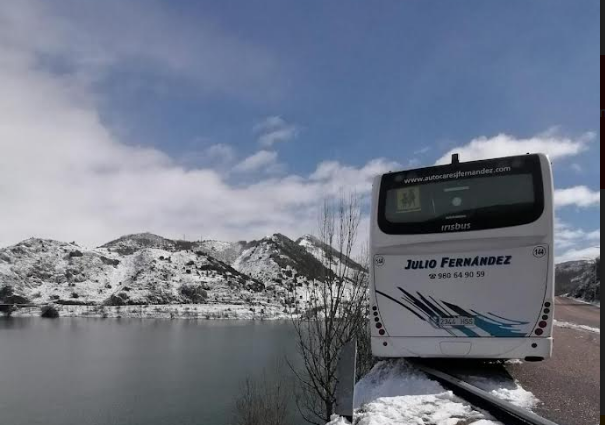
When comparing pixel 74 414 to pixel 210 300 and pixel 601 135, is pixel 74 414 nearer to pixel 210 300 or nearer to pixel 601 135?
pixel 601 135

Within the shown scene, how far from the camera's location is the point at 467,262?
7578mm

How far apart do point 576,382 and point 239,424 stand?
89.3ft

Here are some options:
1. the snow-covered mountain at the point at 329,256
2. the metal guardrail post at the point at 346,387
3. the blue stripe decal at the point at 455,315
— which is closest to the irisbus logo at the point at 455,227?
the blue stripe decal at the point at 455,315

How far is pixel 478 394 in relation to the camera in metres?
5.81

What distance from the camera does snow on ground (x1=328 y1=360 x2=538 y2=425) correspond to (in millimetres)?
5152

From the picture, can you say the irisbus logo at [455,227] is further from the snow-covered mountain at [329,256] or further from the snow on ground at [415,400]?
the snow-covered mountain at [329,256]

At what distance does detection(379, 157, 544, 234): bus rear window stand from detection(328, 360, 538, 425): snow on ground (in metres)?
2.36

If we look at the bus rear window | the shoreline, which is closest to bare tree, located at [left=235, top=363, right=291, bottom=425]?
the bus rear window

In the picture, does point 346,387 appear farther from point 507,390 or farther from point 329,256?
point 329,256

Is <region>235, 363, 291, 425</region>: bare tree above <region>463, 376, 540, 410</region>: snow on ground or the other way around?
the other way around

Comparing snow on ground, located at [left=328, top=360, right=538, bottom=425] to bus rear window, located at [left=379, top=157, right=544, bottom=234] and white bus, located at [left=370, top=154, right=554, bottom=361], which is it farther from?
bus rear window, located at [left=379, top=157, right=544, bottom=234]

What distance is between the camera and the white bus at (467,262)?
7.16m

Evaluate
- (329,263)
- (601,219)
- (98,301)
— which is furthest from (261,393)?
(98,301)

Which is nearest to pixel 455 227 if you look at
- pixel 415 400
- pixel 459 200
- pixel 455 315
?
pixel 459 200
